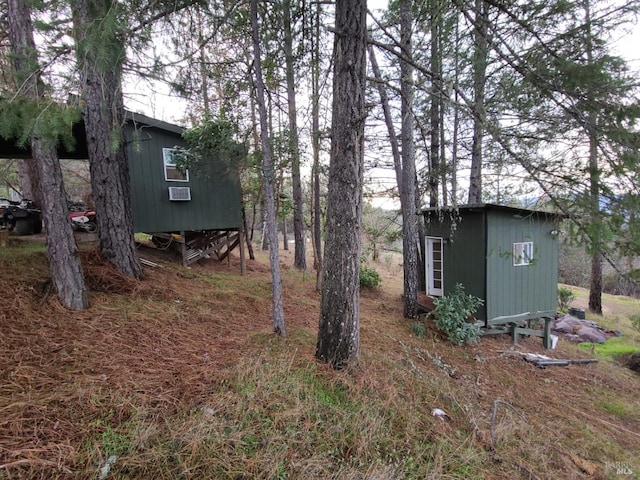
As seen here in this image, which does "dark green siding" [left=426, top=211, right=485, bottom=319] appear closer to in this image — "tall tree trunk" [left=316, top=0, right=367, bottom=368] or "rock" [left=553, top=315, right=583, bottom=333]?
"tall tree trunk" [left=316, top=0, right=367, bottom=368]

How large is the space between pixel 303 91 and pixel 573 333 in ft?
35.2

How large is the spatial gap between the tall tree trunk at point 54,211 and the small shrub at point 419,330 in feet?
Answer: 18.1

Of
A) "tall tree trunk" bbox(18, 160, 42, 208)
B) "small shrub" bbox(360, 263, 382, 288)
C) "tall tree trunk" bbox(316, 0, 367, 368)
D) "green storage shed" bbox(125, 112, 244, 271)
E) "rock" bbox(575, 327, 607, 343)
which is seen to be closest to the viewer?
"tall tree trunk" bbox(316, 0, 367, 368)

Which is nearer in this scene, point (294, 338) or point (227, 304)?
point (294, 338)

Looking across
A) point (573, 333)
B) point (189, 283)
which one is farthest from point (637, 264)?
point (573, 333)

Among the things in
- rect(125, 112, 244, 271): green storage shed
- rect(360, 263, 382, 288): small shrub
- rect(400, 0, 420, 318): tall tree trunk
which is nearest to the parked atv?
rect(125, 112, 244, 271): green storage shed

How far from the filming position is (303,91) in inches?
265

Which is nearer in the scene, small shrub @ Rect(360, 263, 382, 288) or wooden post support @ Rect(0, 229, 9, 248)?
wooden post support @ Rect(0, 229, 9, 248)

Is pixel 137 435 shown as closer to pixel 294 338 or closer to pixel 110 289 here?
pixel 294 338

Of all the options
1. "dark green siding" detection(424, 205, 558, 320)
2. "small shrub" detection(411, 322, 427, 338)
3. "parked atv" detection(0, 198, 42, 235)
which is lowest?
"small shrub" detection(411, 322, 427, 338)

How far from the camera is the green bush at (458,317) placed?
5.61 metres

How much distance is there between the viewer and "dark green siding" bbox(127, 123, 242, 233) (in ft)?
21.9

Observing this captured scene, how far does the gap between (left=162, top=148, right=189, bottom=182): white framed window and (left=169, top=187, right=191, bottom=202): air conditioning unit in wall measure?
27cm

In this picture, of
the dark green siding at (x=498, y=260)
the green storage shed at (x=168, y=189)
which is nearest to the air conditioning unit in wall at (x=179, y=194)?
the green storage shed at (x=168, y=189)
